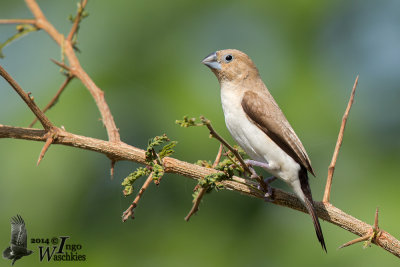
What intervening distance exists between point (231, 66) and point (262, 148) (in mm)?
1036

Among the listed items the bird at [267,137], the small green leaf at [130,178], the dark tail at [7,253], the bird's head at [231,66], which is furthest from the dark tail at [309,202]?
the dark tail at [7,253]

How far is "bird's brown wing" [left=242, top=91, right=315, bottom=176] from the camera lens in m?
4.20

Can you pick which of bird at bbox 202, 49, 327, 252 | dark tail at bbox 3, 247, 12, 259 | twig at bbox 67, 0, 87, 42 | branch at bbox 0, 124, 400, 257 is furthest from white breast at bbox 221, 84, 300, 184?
dark tail at bbox 3, 247, 12, 259

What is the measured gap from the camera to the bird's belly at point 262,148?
13.8 feet

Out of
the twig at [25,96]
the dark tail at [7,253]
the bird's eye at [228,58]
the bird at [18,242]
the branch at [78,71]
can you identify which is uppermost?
the bird's eye at [228,58]

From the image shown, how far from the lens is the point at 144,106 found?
5.48m

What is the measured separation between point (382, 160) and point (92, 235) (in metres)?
2.82

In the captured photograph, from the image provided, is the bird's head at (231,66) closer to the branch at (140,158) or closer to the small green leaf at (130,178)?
the branch at (140,158)

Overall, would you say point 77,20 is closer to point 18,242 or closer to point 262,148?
point 262,148

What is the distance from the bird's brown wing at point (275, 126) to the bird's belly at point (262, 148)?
0.04m

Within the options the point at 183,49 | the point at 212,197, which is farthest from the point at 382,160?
the point at 183,49

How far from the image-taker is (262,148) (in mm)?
4238

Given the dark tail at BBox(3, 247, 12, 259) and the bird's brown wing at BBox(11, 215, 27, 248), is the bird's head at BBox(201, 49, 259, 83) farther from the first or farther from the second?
the dark tail at BBox(3, 247, 12, 259)

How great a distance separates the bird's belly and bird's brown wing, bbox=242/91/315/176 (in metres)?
0.04
